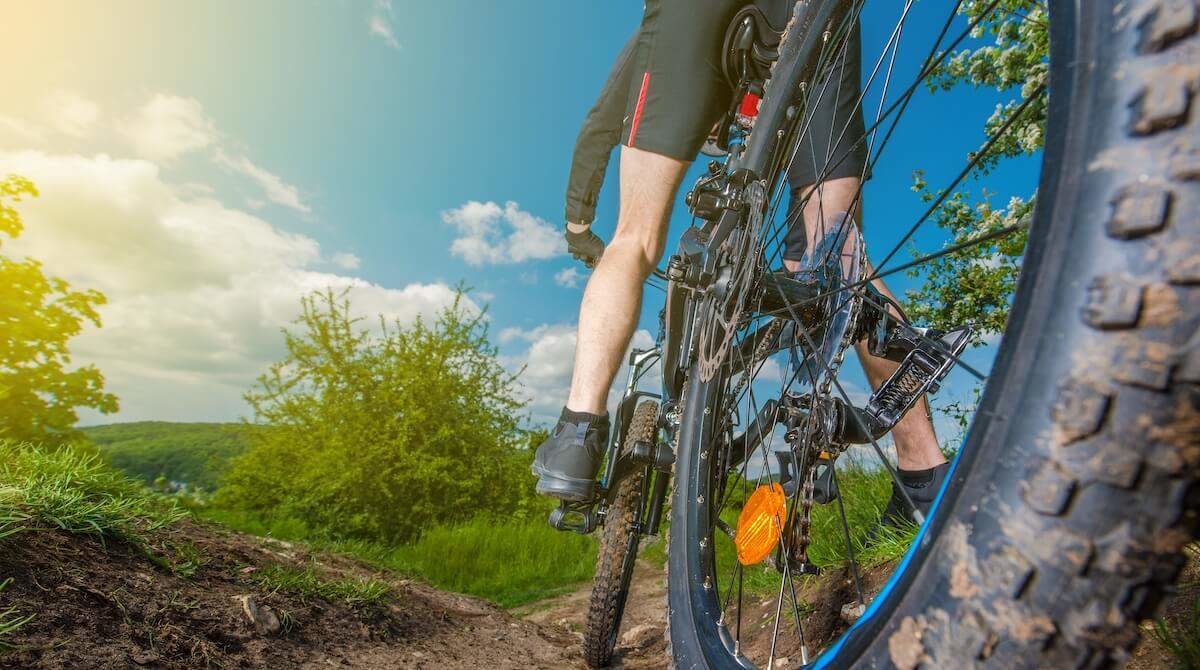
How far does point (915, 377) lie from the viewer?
3.71 ft

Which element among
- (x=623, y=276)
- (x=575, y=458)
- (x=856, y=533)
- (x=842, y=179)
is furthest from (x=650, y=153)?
(x=856, y=533)

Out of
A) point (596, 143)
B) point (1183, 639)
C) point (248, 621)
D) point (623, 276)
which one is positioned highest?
point (596, 143)

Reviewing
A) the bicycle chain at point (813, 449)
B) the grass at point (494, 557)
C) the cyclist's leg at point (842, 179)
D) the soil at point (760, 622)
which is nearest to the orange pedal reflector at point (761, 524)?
the bicycle chain at point (813, 449)

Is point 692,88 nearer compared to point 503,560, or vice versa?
point 692,88

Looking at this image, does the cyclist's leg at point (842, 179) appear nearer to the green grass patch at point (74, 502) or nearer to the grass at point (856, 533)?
the grass at point (856, 533)

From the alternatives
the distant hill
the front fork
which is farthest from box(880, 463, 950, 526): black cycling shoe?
the distant hill

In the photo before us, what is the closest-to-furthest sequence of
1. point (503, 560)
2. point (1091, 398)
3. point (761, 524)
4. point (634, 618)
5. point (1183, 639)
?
point (1091, 398)
point (1183, 639)
point (761, 524)
point (634, 618)
point (503, 560)

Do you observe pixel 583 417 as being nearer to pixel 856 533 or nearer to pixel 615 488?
pixel 615 488

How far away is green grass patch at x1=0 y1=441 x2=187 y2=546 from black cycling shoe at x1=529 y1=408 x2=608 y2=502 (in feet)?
3.54

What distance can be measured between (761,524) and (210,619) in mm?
1270

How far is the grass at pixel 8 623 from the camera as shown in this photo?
110 cm

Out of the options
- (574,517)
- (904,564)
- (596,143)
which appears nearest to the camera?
(904,564)

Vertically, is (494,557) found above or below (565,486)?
below

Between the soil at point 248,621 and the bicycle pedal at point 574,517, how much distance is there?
0.39m
